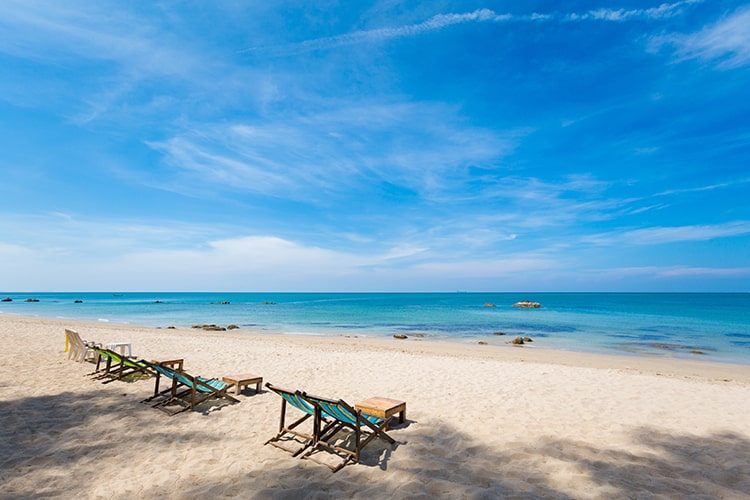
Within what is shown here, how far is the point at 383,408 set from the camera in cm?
602

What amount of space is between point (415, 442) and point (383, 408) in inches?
27.6

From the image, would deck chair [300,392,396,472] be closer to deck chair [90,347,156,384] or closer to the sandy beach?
the sandy beach

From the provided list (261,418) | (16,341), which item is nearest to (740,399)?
(261,418)

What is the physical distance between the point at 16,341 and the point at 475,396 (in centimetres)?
1801

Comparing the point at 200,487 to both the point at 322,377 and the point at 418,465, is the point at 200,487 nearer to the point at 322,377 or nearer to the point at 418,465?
the point at 418,465

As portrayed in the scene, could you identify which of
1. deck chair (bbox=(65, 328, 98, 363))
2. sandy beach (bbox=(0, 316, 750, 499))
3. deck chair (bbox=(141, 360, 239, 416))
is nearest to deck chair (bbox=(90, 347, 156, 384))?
sandy beach (bbox=(0, 316, 750, 499))

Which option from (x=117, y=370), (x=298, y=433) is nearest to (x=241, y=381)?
(x=298, y=433)

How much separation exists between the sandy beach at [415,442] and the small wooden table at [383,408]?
0.29m

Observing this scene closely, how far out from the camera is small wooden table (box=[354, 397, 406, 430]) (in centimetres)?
589

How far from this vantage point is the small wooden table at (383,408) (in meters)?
5.89

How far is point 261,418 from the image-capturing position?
6.62 metres

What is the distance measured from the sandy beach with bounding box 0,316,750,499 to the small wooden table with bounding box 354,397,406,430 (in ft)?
0.95

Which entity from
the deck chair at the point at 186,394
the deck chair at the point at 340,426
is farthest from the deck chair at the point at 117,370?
the deck chair at the point at 340,426

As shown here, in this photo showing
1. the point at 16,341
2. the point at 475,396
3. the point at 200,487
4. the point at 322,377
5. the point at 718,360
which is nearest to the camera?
the point at 200,487
